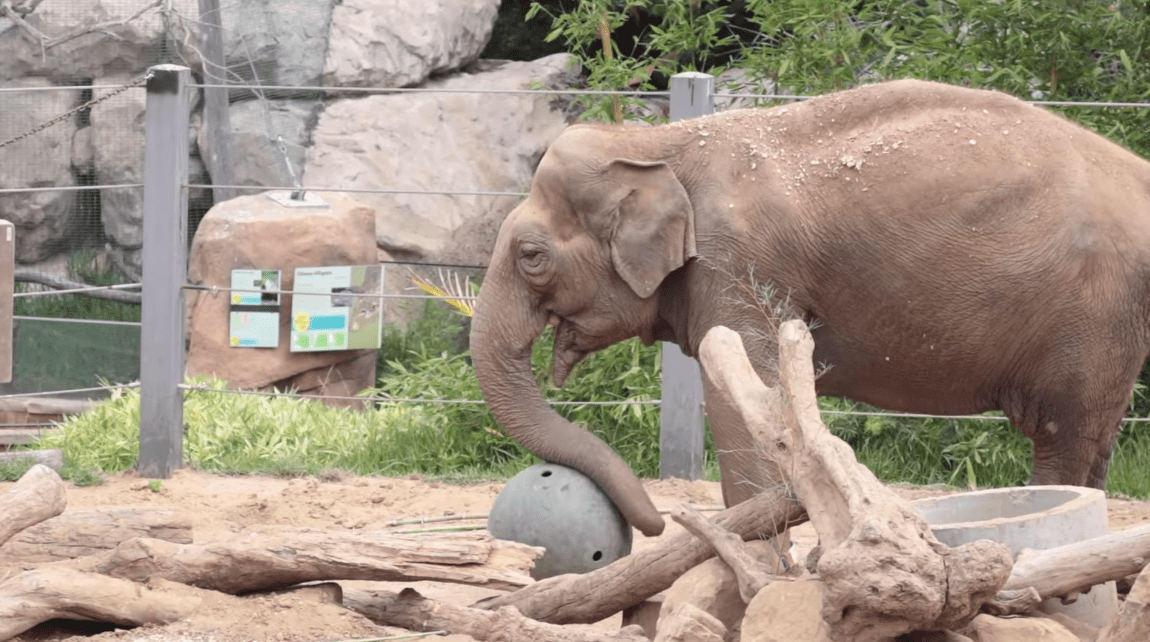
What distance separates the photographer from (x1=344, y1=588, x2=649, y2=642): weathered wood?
3.70 metres

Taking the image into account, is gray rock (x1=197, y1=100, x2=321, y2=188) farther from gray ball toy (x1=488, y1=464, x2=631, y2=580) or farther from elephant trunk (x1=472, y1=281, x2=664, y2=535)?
gray ball toy (x1=488, y1=464, x2=631, y2=580)

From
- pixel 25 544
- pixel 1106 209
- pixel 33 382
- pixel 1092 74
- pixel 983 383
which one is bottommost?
pixel 33 382

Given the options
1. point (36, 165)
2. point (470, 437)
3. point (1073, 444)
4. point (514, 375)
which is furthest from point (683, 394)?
point (36, 165)

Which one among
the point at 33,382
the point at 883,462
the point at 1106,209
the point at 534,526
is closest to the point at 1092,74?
the point at 883,462

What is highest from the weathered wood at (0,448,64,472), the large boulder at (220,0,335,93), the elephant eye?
the large boulder at (220,0,335,93)

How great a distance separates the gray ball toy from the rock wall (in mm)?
6332

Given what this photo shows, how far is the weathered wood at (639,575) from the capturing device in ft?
12.6

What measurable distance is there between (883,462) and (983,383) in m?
2.30

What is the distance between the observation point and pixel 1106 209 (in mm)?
4695

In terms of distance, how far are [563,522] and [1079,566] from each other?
64.8 inches

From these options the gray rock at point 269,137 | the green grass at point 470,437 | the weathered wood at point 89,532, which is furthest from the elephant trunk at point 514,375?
the gray rock at point 269,137

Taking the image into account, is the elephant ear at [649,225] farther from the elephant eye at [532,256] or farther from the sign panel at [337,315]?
the sign panel at [337,315]

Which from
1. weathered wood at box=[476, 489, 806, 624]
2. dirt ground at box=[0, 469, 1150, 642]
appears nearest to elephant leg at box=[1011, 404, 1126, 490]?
dirt ground at box=[0, 469, 1150, 642]

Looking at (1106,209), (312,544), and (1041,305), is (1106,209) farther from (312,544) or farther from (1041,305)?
(312,544)
